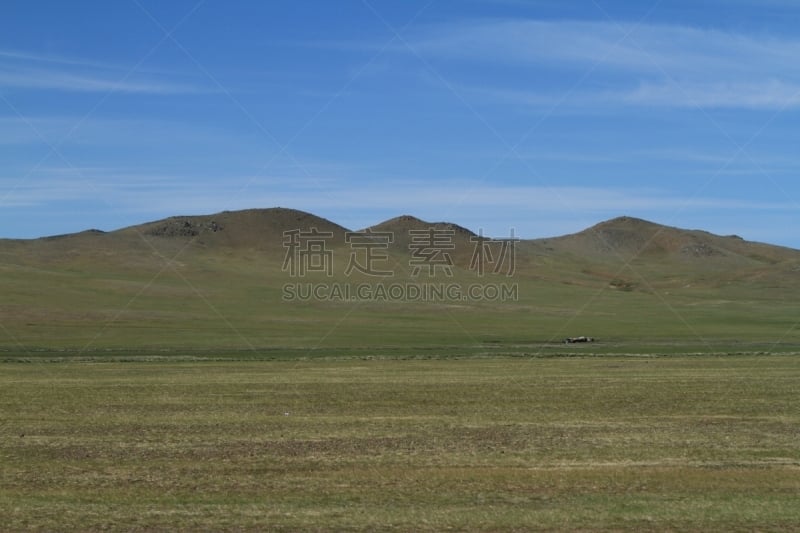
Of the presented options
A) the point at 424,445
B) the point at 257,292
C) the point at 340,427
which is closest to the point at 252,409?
the point at 340,427

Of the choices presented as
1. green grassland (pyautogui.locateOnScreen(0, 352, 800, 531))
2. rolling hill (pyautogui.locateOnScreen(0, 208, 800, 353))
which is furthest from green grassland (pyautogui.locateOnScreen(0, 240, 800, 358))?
green grassland (pyautogui.locateOnScreen(0, 352, 800, 531))

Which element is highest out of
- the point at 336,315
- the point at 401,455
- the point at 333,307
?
the point at 333,307

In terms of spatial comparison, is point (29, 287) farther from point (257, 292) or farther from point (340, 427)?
point (340, 427)

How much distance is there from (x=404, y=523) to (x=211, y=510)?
9.59 ft

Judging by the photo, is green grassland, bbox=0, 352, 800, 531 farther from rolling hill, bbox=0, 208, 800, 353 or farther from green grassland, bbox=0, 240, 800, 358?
rolling hill, bbox=0, 208, 800, 353

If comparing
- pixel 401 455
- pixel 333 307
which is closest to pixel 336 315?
pixel 333 307

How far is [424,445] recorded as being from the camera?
20.4m

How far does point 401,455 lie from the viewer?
1914 cm

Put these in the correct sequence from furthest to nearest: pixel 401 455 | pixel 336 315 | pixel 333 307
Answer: pixel 333 307
pixel 336 315
pixel 401 455

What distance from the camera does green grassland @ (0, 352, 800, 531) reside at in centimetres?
1399

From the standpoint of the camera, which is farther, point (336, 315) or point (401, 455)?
point (336, 315)

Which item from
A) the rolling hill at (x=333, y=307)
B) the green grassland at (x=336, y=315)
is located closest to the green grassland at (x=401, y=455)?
the green grassland at (x=336, y=315)

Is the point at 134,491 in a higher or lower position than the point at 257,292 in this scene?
lower

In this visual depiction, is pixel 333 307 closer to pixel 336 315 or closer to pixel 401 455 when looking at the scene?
pixel 336 315
